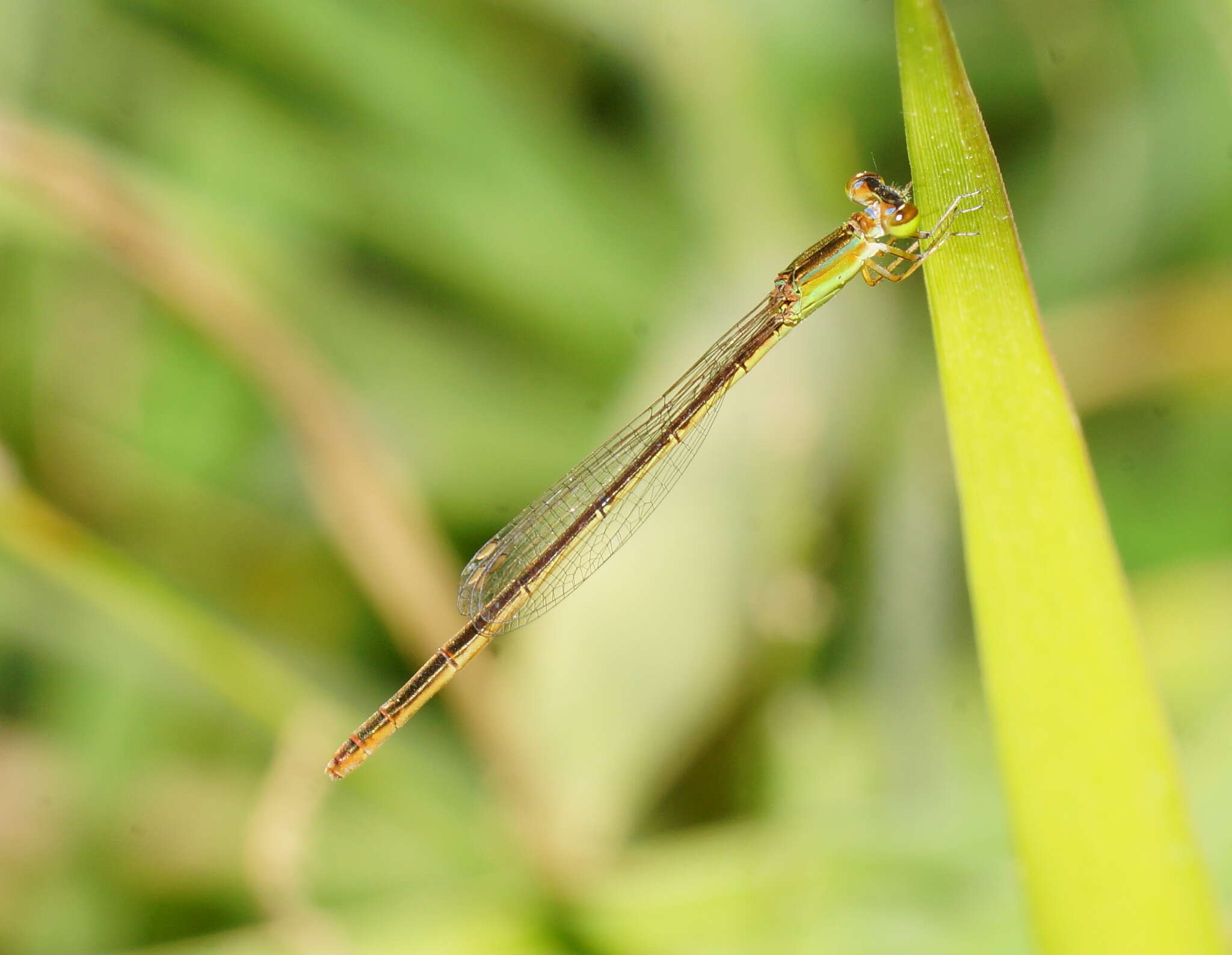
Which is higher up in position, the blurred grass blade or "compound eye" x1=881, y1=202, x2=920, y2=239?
"compound eye" x1=881, y1=202, x2=920, y2=239

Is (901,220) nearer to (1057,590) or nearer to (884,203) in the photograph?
(884,203)

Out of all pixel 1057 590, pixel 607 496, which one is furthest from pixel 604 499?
pixel 1057 590

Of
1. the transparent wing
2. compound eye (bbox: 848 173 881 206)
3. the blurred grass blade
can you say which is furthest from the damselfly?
the blurred grass blade

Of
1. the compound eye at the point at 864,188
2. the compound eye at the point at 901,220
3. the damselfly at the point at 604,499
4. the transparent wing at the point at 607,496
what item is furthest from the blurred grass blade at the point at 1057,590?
the transparent wing at the point at 607,496

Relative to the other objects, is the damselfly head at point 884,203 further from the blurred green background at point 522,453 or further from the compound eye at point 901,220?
the blurred green background at point 522,453

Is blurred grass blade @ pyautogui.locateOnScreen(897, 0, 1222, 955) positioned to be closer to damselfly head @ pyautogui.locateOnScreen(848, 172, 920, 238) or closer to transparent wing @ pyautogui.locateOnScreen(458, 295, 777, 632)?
damselfly head @ pyautogui.locateOnScreen(848, 172, 920, 238)

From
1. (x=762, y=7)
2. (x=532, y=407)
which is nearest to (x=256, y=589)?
(x=532, y=407)
